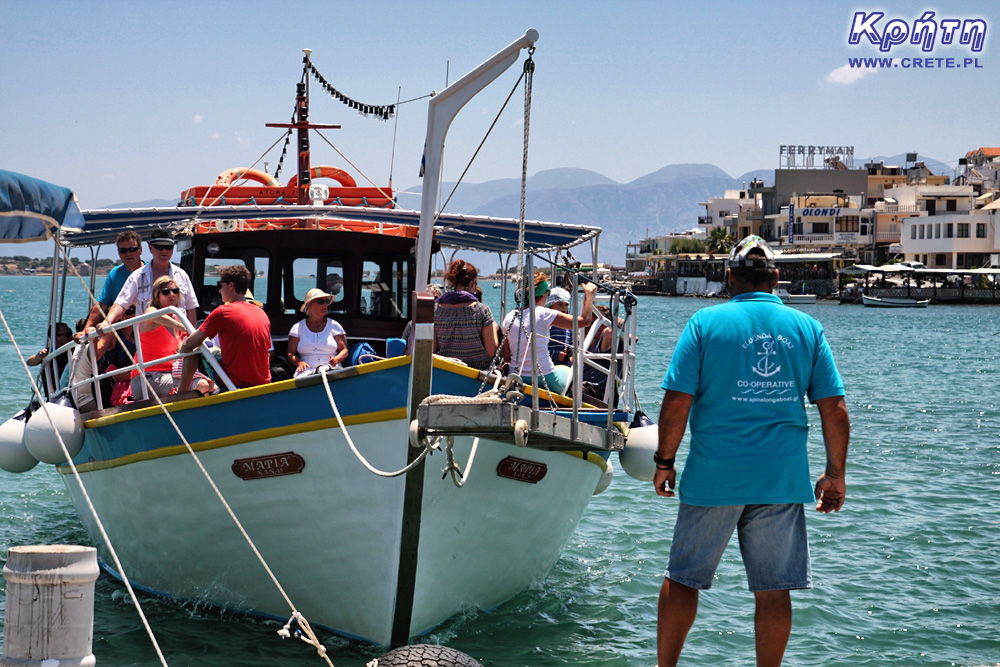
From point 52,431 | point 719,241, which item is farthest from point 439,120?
point 719,241

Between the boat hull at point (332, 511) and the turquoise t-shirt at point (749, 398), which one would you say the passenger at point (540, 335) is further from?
the turquoise t-shirt at point (749, 398)

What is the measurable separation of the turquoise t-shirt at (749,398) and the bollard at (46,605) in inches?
100

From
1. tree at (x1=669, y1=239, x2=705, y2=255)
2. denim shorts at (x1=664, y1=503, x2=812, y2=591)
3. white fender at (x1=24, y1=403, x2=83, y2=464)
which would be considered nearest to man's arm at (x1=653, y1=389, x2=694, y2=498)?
denim shorts at (x1=664, y1=503, x2=812, y2=591)

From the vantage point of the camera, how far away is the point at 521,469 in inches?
274

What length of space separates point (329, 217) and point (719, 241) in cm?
12515

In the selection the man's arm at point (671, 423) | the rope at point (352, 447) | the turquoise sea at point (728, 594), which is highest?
the man's arm at point (671, 423)

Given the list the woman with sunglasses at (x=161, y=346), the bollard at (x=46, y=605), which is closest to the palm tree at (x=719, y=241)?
the woman with sunglasses at (x=161, y=346)

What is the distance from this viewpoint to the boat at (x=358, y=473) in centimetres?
594

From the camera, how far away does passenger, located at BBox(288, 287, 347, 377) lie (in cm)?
777

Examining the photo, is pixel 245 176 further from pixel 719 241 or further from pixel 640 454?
pixel 719 241

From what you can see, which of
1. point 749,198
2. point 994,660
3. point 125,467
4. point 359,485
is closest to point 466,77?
point 359,485

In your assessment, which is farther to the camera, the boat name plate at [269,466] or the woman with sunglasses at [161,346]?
the woman with sunglasses at [161,346]

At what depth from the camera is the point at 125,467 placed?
769 cm

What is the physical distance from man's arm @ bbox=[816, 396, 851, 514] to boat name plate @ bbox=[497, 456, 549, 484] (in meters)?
2.56
